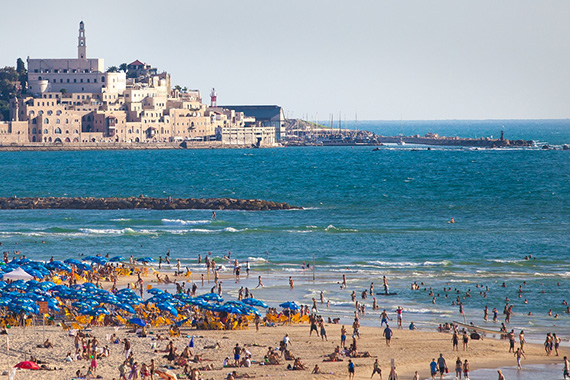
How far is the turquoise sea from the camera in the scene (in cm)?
4906

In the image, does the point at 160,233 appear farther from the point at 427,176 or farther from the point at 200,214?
the point at 427,176

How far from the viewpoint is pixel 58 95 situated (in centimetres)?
19262

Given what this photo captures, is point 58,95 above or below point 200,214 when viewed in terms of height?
above

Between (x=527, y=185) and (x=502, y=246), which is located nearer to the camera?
(x=502, y=246)

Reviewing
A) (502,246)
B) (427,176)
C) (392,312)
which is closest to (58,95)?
(427,176)

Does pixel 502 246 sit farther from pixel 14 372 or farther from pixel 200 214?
pixel 14 372

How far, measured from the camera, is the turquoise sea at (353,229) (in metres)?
49.1

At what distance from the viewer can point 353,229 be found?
74.6 m

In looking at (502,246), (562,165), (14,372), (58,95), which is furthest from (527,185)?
(58,95)

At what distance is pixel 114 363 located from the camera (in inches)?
1297

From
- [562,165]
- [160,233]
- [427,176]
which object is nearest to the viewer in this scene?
[160,233]

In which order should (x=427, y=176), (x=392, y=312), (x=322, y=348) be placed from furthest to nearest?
1. (x=427, y=176)
2. (x=392, y=312)
3. (x=322, y=348)

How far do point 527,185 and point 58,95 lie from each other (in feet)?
374

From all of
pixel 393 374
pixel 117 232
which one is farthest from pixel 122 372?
pixel 117 232
